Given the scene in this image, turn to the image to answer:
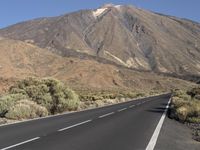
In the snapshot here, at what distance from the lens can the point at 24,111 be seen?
25688mm

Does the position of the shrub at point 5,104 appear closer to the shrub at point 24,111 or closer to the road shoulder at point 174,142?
the shrub at point 24,111

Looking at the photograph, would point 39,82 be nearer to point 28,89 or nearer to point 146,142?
point 28,89

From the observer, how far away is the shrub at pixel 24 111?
81.9ft

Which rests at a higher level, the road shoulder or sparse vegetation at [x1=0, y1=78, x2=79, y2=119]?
sparse vegetation at [x1=0, y1=78, x2=79, y2=119]

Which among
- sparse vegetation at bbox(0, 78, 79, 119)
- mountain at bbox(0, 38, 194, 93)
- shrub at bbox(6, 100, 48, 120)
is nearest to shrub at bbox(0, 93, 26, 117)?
sparse vegetation at bbox(0, 78, 79, 119)

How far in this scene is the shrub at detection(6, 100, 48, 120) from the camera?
81.9ft

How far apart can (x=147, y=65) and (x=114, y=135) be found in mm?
181171

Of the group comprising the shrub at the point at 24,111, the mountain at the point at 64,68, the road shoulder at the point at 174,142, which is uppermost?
the mountain at the point at 64,68

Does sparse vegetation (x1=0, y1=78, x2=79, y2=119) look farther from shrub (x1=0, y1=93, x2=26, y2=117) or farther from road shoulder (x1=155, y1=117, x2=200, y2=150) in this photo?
road shoulder (x1=155, y1=117, x2=200, y2=150)

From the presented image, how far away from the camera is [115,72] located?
130500mm

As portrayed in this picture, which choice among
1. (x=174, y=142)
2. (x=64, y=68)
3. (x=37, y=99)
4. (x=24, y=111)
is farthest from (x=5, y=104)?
(x=64, y=68)

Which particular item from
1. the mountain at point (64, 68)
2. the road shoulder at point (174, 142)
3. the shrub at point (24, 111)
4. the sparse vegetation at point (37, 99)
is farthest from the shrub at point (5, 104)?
the mountain at point (64, 68)

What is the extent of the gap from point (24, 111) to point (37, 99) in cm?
760

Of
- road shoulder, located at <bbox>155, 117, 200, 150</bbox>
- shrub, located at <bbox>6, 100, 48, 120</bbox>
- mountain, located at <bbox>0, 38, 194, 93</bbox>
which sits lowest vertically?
road shoulder, located at <bbox>155, 117, 200, 150</bbox>
